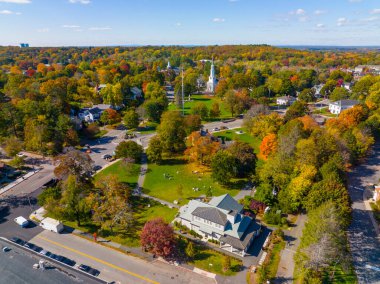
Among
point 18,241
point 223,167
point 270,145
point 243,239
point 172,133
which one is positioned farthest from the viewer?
point 172,133

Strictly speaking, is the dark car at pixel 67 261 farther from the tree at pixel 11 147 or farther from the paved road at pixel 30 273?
the tree at pixel 11 147

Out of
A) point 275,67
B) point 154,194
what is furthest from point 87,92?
point 275,67

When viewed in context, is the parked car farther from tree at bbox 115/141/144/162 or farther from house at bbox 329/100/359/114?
house at bbox 329/100/359/114

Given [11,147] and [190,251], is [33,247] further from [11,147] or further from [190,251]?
[11,147]

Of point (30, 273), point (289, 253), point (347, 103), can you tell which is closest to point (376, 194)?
point (289, 253)

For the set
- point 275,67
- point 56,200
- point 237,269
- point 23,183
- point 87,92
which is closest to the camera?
point 237,269

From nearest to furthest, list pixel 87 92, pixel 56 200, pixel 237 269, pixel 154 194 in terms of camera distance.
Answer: pixel 237 269, pixel 56 200, pixel 154 194, pixel 87 92

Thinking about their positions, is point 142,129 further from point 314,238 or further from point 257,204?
point 314,238
